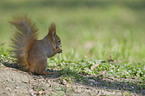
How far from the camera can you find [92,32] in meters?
8.02

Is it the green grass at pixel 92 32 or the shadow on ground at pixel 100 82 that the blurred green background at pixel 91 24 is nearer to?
the green grass at pixel 92 32

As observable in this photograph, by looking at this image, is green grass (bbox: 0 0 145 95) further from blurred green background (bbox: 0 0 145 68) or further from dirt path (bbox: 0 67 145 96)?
dirt path (bbox: 0 67 145 96)

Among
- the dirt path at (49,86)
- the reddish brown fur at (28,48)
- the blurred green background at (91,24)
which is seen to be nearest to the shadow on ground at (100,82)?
the dirt path at (49,86)

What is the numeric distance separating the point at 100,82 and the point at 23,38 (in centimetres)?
128

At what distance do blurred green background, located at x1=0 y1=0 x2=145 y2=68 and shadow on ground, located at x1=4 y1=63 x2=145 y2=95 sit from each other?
1.03 metres

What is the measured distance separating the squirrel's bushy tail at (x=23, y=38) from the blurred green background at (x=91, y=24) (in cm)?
180

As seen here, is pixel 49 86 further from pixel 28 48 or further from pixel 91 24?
pixel 91 24

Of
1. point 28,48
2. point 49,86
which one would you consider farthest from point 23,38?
point 49,86

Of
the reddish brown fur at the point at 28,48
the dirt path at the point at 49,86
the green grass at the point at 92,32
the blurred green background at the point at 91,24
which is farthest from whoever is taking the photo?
the blurred green background at the point at 91,24

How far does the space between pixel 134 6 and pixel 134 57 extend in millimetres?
6156

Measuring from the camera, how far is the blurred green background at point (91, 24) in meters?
5.76

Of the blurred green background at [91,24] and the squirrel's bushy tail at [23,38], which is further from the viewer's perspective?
the blurred green background at [91,24]

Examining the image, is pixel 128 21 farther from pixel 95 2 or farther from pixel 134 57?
pixel 134 57

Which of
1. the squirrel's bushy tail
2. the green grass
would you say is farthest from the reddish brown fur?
the green grass
